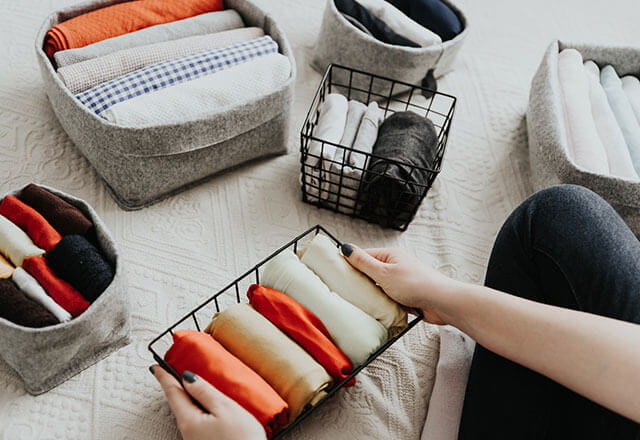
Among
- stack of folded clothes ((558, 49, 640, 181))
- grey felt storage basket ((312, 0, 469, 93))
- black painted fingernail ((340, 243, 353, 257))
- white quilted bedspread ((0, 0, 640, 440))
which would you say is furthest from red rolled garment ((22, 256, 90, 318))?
stack of folded clothes ((558, 49, 640, 181))

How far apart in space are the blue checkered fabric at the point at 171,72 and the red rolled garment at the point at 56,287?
0.31 meters

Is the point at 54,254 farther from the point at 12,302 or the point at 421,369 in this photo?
the point at 421,369

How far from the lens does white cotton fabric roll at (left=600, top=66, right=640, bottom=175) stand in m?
1.17

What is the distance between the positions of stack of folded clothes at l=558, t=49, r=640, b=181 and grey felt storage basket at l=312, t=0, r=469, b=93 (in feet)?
0.89

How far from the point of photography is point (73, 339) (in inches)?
32.0

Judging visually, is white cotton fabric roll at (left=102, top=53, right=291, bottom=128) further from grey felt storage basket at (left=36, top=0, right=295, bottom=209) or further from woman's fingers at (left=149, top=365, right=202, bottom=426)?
woman's fingers at (left=149, top=365, right=202, bottom=426)

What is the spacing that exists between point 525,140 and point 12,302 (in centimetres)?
113

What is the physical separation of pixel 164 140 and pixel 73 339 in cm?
36

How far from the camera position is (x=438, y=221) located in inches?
47.3

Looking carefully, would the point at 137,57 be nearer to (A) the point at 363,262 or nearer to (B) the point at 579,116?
(A) the point at 363,262

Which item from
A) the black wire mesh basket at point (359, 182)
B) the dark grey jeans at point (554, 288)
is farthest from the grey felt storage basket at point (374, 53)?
the dark grey jeans at point (554, 288)

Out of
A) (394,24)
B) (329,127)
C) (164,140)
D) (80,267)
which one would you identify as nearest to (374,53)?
(394,24)

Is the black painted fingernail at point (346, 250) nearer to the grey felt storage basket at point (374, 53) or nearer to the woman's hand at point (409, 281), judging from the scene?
the woman's hand at point (409, 281)

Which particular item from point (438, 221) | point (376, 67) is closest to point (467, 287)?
point (438, 221)
